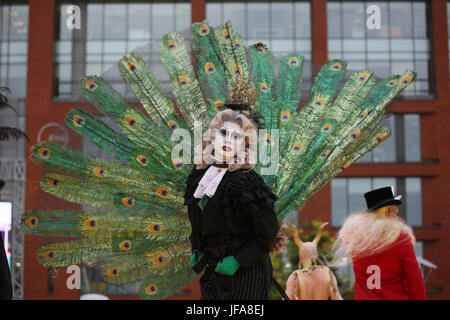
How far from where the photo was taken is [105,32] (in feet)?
79.6

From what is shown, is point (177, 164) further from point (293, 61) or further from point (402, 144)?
point (402, 144)

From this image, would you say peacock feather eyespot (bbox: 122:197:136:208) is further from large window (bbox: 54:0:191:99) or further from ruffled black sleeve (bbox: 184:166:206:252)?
large window (bbox: 54:0:191:99)

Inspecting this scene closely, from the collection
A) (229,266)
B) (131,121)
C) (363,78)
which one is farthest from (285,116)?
(229,266)

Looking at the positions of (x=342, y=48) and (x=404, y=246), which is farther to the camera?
(x=342, y=48)

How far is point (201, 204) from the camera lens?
3.38 metres

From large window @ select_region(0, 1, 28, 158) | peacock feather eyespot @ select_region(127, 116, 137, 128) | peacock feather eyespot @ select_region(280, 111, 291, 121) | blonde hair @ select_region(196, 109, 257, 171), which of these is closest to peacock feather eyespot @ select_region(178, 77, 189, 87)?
peacock feather eyespot @ select_region(127, 116, 137, 128)

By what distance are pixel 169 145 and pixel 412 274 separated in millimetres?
1993

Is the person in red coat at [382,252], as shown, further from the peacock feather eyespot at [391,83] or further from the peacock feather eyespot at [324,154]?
the peacock feather eyespot at [391,83]

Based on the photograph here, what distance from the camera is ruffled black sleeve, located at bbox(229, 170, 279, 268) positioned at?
10.5ft

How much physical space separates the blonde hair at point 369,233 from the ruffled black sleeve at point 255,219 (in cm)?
156

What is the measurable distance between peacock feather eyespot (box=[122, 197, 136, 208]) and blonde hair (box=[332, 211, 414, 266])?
64.7 inches
